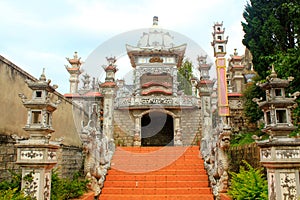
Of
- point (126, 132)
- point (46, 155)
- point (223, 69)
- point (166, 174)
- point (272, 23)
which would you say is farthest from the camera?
point (126, 132)

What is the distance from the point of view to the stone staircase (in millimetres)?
6833

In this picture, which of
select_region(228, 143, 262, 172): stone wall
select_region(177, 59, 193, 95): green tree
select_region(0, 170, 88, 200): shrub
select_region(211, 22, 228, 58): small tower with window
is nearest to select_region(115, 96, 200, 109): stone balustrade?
select_region(211, 22, 228, 58): small tower with window

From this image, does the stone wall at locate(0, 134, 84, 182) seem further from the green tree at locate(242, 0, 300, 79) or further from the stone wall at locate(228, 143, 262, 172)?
the green tree at locate(242, 0, 300, 79)

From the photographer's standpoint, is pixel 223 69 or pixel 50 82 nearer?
pixel 50 82

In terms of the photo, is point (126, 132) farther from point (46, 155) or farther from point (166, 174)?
point (46, 155)

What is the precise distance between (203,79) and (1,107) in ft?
22.6

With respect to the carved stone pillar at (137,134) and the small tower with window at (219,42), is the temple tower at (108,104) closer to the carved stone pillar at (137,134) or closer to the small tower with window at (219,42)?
the carved stone pillar at (137,134)

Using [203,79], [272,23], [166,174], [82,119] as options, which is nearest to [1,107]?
[166,174]

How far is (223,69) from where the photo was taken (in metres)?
13.6

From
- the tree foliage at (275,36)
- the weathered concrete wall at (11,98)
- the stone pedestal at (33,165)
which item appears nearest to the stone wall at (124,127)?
the tree foliage at (275,36)

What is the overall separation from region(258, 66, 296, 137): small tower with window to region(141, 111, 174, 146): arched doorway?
12469mm

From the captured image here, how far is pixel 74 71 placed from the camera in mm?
17078

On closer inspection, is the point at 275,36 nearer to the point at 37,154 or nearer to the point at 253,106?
the point at 253,106

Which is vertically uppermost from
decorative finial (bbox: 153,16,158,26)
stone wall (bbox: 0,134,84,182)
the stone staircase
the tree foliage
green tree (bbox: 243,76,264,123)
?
decorative finial (bbox: 153,16,158,26)
